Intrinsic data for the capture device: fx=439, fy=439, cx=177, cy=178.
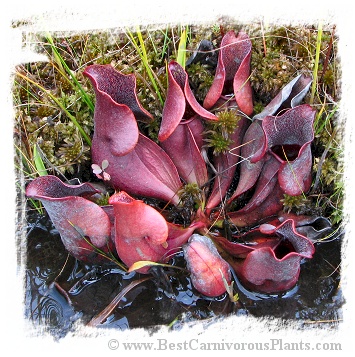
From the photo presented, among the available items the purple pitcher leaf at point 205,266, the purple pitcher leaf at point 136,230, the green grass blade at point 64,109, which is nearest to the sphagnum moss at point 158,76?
the green grass blade at point 64,109

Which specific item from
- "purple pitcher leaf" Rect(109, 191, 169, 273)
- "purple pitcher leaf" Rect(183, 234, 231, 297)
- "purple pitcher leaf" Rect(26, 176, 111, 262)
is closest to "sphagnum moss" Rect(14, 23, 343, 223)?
"purple pitcher leaf" Rect(26, 176, 111, 262)

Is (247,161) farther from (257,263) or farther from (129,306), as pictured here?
(129,306)

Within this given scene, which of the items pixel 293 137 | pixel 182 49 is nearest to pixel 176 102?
pixel 182 49

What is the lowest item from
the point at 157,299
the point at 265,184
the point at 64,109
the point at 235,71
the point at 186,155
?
the point at 157,299

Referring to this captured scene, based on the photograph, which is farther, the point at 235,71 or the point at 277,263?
the point at 235,71

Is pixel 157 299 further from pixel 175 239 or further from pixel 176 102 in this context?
pixel 176 102

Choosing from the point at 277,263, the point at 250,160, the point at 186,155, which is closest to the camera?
the point at 277,263

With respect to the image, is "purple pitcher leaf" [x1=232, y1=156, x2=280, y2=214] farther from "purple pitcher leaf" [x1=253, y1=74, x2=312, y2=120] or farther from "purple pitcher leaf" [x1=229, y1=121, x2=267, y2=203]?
"purple pitcher leaf" [x1=253, y1=74, x2=312, y2=120]
